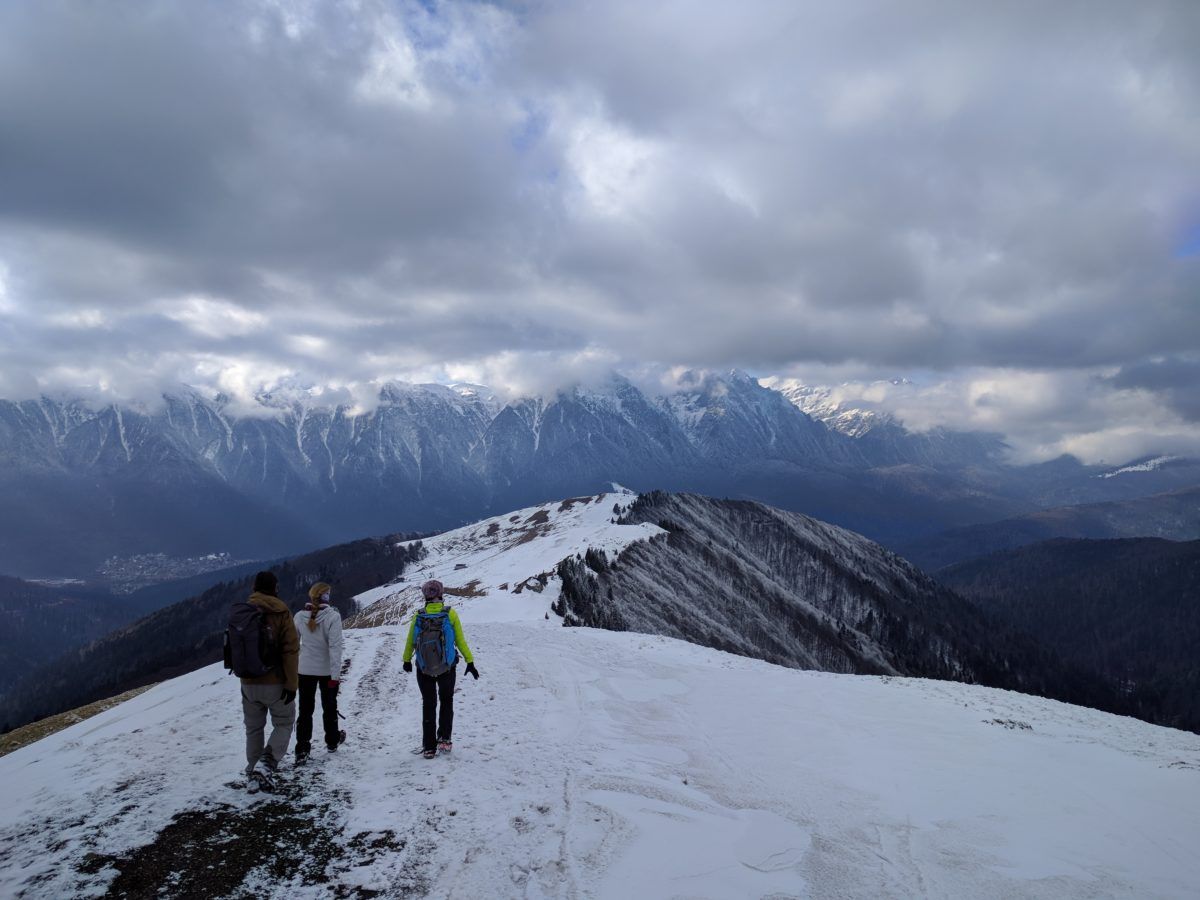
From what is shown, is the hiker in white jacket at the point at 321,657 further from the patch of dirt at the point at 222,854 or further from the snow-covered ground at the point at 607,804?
the patch of dirt at the point at 222,854

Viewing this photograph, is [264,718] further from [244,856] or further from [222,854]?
[244,856]

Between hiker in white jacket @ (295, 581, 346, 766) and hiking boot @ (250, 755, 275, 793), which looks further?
hiker in white jacket @ (295, 581, 346, 766)

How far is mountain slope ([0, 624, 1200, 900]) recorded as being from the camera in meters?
7.82

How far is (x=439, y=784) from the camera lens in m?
10.5

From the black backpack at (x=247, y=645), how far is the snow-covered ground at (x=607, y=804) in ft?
6.24

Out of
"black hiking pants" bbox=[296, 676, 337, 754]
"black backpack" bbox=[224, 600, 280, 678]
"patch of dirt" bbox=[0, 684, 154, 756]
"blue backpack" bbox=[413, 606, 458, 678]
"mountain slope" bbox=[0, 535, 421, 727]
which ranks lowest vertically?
"mountain slope" bbox=[0, 535, 421, 727]

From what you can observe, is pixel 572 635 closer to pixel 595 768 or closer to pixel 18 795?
pixel 595 768

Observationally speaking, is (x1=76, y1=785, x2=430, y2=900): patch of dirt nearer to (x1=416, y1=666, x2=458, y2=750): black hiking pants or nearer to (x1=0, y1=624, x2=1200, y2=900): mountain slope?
(x1=0, y1=624, x2=1200, y2=900): mountain slope

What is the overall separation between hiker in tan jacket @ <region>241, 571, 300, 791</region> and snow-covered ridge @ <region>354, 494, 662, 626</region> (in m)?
25.2

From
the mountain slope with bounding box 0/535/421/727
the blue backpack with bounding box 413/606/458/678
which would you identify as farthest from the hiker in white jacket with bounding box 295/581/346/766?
the mountain slope with bounding box 0/535/421/727

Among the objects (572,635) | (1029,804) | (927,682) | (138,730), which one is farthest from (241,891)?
(927,682)

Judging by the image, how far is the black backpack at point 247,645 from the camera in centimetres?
1003

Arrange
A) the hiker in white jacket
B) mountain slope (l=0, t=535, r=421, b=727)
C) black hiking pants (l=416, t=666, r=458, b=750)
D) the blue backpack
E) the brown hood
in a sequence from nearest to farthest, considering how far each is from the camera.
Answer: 1. the brown hood
2. the hiker in white jacket
3. black hiking pants (l=416, t=666, r=458, b=750)
4. the blue backpack
5. mountain slope (l=0, t=535, r=421, b=727)

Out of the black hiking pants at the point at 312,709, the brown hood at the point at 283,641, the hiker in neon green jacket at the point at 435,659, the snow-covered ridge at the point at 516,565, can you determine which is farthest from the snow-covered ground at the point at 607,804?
the snow-covered ridge at the point at 516,565
